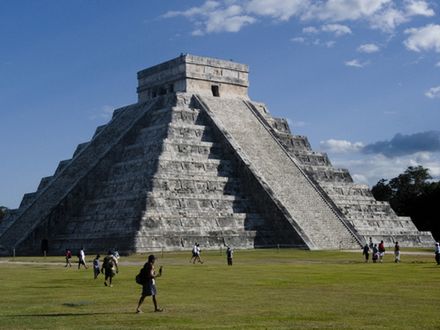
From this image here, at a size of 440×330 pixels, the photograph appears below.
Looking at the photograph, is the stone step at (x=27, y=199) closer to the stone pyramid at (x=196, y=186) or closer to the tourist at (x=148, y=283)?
the stone pyramid at (x=196, y=186)

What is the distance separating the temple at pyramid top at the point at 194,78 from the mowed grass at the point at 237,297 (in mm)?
21081

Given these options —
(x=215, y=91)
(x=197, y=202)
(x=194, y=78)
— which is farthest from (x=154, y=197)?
(x=215, y=91)

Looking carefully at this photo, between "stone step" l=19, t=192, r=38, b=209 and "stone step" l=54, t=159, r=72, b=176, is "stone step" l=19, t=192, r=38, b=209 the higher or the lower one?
the lower one

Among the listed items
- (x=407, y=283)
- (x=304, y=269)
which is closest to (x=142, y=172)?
(x=304, y=269)

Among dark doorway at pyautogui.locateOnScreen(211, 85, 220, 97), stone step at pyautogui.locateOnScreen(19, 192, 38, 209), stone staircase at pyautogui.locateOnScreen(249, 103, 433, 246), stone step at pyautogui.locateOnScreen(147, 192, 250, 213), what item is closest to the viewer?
stone step at pyautogui.locateOnScreen(147, 192, 250, 213)

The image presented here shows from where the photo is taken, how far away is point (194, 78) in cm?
5056

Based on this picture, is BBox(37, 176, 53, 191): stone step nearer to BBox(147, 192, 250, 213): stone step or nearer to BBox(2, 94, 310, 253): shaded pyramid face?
BBox(2, 94, 310, 253): shaded pyramid face

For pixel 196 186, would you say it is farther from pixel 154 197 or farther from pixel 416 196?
pixel 416 196

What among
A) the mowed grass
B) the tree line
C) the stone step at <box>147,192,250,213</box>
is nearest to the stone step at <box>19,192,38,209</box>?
the stone step at <box>147,192,250,213</box>

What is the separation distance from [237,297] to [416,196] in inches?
2085

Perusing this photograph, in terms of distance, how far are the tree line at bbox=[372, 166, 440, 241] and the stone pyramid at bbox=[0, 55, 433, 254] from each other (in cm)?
1569

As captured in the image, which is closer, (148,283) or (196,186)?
(148,283)

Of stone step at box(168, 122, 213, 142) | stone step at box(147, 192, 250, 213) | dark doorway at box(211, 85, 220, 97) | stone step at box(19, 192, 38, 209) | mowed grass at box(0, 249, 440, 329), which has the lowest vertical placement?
mowed grass at box(0, 249, 440, 329)

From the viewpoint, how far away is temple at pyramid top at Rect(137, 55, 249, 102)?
50312 mm
